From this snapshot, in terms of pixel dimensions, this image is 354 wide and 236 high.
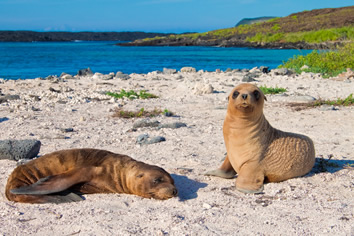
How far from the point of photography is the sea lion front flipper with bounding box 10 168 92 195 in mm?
4491

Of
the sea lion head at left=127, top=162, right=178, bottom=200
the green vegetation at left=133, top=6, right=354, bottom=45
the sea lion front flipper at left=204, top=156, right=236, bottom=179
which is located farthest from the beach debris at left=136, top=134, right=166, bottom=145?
the green vegetation at left=133, top=6, right=354, bottom=45

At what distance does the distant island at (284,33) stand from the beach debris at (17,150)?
1871 inches

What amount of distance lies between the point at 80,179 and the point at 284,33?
213ft

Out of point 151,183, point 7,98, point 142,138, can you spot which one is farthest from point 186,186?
point 7,98

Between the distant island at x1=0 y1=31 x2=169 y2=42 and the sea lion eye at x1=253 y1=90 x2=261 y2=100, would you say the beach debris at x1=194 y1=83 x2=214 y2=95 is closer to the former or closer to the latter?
the sea lion eye at x1=253 y1=90 x2=261 y2=100

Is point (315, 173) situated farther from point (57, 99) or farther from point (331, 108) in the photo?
point (57, 99)

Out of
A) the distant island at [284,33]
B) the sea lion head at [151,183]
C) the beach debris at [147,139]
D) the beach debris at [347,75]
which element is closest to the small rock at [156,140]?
the beach debris at [147,139]

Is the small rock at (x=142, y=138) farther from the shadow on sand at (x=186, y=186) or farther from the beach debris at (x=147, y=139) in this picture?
the shadow on sand at (x=186, y=186)

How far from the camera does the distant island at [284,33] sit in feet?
192

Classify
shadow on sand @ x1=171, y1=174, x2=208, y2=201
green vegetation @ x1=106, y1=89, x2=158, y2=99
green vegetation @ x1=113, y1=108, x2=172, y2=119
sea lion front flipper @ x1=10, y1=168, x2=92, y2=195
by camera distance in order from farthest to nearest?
green vegetation @ x1=106, y1=89, x2=158, y2=99 < green vegetation @ x1=113, y1=108, x2=172, y2=119 < shadow on sand @ x1=171, y1=174, x2=208, y2=201 < sea lion front flipper @ x1=10, y1=168, x2=92, y2=195

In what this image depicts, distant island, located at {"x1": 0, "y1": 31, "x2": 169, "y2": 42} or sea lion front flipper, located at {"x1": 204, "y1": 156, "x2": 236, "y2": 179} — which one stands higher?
sea lion front flipper, located at {"x1": 204, "y1": 156, "x2": 236, "y2": 179}

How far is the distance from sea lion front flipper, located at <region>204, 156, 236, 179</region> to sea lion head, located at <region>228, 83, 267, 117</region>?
0.70 metres

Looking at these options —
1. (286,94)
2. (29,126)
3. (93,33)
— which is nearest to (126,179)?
(29,126)

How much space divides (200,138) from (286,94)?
5.32 metres
